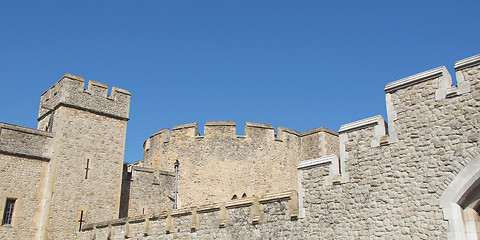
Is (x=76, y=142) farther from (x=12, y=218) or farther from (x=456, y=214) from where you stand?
(x=456, y=214)

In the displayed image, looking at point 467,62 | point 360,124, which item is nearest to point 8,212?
point 360,124

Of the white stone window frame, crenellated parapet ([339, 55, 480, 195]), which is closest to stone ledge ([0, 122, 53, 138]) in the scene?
the white stone window frame

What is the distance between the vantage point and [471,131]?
334 inches

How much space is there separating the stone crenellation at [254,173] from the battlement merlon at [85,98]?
4 centimetres

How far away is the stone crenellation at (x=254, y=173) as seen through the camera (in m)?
8.71

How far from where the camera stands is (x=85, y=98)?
18156mm

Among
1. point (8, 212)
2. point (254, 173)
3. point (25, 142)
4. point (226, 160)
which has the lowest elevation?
point (8, 212)

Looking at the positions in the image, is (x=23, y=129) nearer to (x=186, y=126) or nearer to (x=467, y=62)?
(x=186, y=126)

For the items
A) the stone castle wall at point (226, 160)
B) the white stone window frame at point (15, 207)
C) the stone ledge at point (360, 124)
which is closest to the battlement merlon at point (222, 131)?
the stone castle wall at point (226, 160)

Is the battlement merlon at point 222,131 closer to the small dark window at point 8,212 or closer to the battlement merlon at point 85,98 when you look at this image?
the battlement merlon at point 85,98

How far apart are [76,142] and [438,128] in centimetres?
1285

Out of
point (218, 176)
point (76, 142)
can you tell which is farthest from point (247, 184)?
point (76, 142)

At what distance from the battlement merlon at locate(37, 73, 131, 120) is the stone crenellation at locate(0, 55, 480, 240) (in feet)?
0.14

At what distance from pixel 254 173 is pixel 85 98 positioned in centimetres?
757
